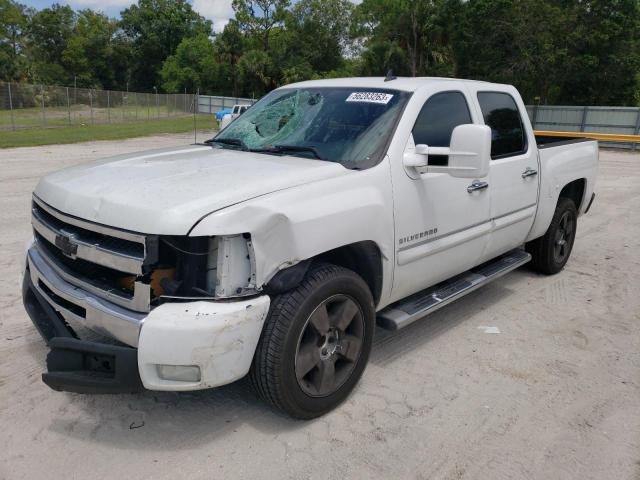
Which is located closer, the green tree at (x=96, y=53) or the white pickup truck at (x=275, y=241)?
the white pickup truck at (x=275, y=241)

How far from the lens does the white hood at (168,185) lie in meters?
2.66

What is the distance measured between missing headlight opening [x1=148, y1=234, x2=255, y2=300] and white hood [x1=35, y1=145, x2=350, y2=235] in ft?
0.48

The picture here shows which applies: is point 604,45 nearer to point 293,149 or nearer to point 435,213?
point 435,213

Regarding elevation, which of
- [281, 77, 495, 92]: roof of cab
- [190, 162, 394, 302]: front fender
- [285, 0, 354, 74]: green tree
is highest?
[285, 0, 354, 74]: green tree

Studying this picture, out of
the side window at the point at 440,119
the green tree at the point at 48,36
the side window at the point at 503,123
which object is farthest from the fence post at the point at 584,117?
the green tree at the point at 48,36

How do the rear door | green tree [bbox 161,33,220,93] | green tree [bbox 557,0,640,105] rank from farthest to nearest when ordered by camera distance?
green tree [bbox 161,33,220,93], green tree [bbox 557,0,640,105], the rear door

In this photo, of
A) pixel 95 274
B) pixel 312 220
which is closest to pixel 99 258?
pixel 95 274

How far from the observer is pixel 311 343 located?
3057 millimetres

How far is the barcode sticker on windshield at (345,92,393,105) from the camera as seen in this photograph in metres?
3.86

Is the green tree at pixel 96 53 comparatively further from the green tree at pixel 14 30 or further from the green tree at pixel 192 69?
the green tree at pixel 192 69

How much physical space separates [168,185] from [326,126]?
131 cm

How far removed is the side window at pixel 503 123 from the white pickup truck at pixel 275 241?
4 cm

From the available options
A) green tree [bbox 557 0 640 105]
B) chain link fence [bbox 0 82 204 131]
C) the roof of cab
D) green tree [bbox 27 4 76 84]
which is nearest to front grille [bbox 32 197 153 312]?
the roof of cab

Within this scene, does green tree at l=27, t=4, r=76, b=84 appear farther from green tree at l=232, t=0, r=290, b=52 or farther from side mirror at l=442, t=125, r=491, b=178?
side mirror at l=442, t=125, r=491, b=178
